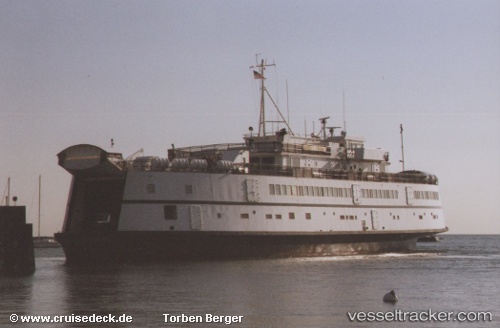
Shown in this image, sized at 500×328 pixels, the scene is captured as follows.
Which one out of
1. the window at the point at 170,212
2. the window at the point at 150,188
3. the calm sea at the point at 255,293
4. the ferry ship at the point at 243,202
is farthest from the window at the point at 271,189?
the window at the point at 150,188

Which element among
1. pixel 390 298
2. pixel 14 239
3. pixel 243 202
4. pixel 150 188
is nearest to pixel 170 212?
A: pixel 150 188

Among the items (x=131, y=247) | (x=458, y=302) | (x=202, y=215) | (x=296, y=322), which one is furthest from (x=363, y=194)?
(x=296, y=322)

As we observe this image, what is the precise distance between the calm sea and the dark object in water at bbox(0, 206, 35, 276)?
1.23 meters

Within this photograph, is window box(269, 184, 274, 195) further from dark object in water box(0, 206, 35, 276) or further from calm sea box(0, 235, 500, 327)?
dark object in water box(0, 206, 35, 276)

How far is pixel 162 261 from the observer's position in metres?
49.0

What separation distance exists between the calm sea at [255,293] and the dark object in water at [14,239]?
123cm

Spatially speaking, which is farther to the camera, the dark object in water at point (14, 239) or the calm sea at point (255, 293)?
the dark object in water at point (14, 239)

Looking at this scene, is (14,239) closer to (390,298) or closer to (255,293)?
(255,293)

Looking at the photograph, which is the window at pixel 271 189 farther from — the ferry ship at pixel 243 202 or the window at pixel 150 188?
the window at pixel 150 188

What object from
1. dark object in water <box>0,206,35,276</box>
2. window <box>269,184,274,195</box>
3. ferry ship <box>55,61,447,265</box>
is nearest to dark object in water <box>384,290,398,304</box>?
dark object in water <box>0,206,35,276</box>

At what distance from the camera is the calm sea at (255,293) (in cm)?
2747

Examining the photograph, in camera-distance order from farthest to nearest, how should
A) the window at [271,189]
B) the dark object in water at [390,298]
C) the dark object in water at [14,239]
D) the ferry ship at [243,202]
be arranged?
1. the window at [271,189]
2. the ferry ship at [243,202]
3. the dark object in water at [14,239]
4. the dark object in water at [390,298]

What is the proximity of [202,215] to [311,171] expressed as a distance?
41.7 ft

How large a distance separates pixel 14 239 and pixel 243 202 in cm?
1662
